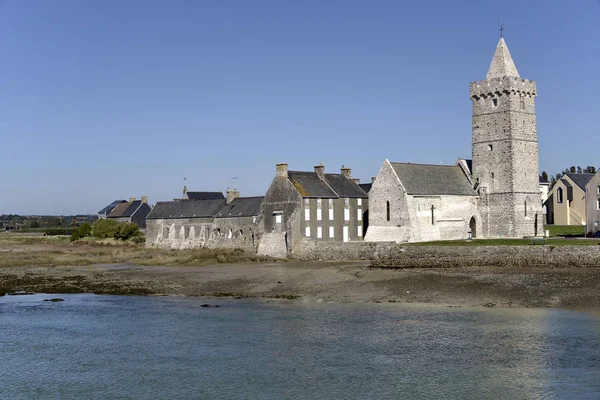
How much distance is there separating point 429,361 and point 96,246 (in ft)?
189

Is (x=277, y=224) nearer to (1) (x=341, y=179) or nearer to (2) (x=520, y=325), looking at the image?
(1) (x=341, y=179)

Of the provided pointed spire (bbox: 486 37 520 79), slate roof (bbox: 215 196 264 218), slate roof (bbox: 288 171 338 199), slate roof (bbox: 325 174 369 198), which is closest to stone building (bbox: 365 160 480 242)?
slate roof (bbox: 325 174 369 198)

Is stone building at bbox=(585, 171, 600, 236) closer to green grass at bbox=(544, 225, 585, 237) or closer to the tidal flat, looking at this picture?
green grass at bbox=(544, 225, 585, 237)

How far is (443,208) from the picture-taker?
50344 millimetres

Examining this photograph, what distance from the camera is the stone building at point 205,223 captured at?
5956 cm

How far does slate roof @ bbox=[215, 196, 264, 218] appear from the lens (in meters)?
59.3

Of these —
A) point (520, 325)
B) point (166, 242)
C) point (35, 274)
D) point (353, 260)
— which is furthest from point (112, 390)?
point (166, 242)

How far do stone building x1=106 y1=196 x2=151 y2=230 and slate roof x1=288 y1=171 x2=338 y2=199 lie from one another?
3862 cm

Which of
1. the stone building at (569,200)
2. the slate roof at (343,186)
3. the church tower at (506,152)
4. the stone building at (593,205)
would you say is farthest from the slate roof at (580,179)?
the slate roof at (343,186)

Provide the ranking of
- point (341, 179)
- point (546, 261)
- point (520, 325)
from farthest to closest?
point (341, 179) → point (546, 261) → point (520, 325)

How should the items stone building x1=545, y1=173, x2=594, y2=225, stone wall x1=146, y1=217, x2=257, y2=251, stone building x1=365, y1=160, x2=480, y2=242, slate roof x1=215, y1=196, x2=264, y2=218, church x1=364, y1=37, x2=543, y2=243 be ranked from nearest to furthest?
1. stone building x1=365, y1=160, x2=480, y2=242
2. church x1=364, y1=37, x2=543, y2=243
3. stone wall x1=146, y1=217, x2=257, y2=251
4. slate roof x1=215, y1=196, x2=264, y2=218
5. stone building x1=545, y1=173, x2=594, y2=225

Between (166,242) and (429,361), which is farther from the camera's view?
(166,242)

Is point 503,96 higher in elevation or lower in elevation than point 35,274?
higher

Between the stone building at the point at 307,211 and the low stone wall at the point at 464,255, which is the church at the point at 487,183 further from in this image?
the low stone wall at the point at 464,255
